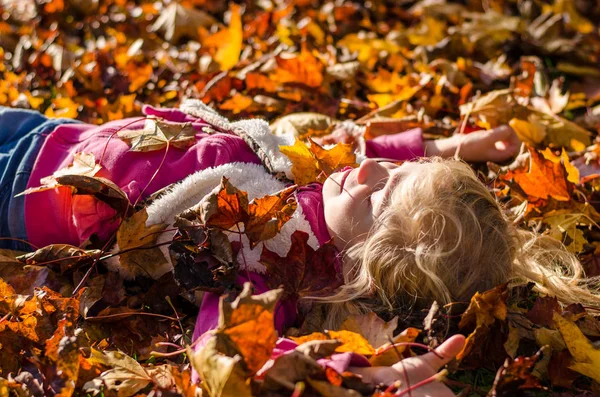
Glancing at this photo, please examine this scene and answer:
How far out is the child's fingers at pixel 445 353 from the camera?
1.50 m

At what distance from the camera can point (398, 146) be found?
8.54 feet

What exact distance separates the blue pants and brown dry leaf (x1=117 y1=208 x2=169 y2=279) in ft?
1.42

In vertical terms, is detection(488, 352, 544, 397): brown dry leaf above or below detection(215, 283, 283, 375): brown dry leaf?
below

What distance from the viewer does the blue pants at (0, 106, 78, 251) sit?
2.19 metres

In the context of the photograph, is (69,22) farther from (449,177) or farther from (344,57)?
(449,177)

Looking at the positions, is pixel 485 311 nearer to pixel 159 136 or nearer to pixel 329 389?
pixel 329 389

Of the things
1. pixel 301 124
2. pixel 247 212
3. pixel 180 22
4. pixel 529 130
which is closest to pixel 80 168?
pixel 247 212

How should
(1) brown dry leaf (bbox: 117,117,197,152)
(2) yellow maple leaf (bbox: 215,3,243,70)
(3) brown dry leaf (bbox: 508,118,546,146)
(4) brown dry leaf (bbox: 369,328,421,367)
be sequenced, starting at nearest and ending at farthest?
(4) brown dry leaf (bbox: 369,328,421,367), (1) brown dry leaf (bbox: 117,117,197,152), (3) brown dry leaf (bbox: 508,118,546,146), (2) yellow maple leaf (bbox: 215,3,243,70)

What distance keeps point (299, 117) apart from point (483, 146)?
30.3 inches

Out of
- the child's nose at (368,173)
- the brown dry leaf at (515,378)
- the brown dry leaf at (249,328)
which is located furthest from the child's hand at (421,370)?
the child's nose at (368,173)

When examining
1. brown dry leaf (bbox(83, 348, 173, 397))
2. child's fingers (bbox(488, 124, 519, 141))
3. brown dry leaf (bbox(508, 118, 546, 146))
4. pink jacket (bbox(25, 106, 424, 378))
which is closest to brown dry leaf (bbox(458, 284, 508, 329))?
pink jacket (bbox(25, 106, 424, 378))

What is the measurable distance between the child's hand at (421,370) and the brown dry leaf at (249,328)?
26 centimetres

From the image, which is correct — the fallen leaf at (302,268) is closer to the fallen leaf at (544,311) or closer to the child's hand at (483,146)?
the fallen leaf at (544,311)

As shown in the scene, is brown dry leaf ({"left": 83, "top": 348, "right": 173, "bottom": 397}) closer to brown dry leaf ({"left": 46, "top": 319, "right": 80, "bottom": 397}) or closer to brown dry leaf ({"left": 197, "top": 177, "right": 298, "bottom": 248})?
brown dry leaf ({"left": 46, "top": 319, "right": 80, "bottom": 397})
